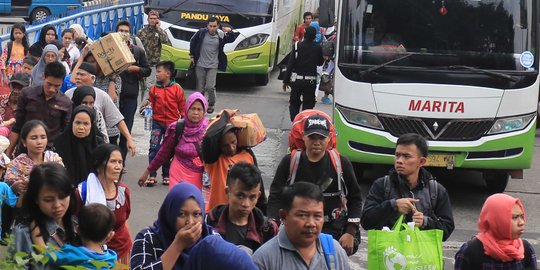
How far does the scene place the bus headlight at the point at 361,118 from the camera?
467 inches

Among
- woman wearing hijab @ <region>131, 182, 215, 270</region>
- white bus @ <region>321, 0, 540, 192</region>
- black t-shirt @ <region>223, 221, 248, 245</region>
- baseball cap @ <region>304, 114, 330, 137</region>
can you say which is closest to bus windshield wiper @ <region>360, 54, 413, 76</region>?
white bus @ <region>321, 0, 540, 192</region>

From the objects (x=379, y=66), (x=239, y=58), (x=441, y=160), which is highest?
(x=379, y=66)

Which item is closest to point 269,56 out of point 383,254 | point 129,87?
point 129,87

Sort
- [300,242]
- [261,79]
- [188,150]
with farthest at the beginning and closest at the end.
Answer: [261,79] < [188,150] < [300,242]

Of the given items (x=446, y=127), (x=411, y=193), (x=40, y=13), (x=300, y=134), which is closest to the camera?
(x=411, y=193)

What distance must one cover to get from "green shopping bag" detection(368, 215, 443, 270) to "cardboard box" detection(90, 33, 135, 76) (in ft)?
19.6

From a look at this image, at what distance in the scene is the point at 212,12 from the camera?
1994 cm

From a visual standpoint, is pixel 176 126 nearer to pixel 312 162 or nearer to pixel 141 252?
pixel 312 162

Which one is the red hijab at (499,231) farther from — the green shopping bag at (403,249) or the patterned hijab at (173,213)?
the patterned hijab at (173,213)

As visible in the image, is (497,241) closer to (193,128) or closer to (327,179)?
(327,179)

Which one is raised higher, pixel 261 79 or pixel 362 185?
pixel 261 79

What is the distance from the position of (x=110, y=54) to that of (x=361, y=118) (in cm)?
283

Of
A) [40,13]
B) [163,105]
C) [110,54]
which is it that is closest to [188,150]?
[110,54]

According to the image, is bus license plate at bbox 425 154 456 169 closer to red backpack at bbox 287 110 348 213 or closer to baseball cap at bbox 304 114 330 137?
red backpack at bbox 287 110 348 213
